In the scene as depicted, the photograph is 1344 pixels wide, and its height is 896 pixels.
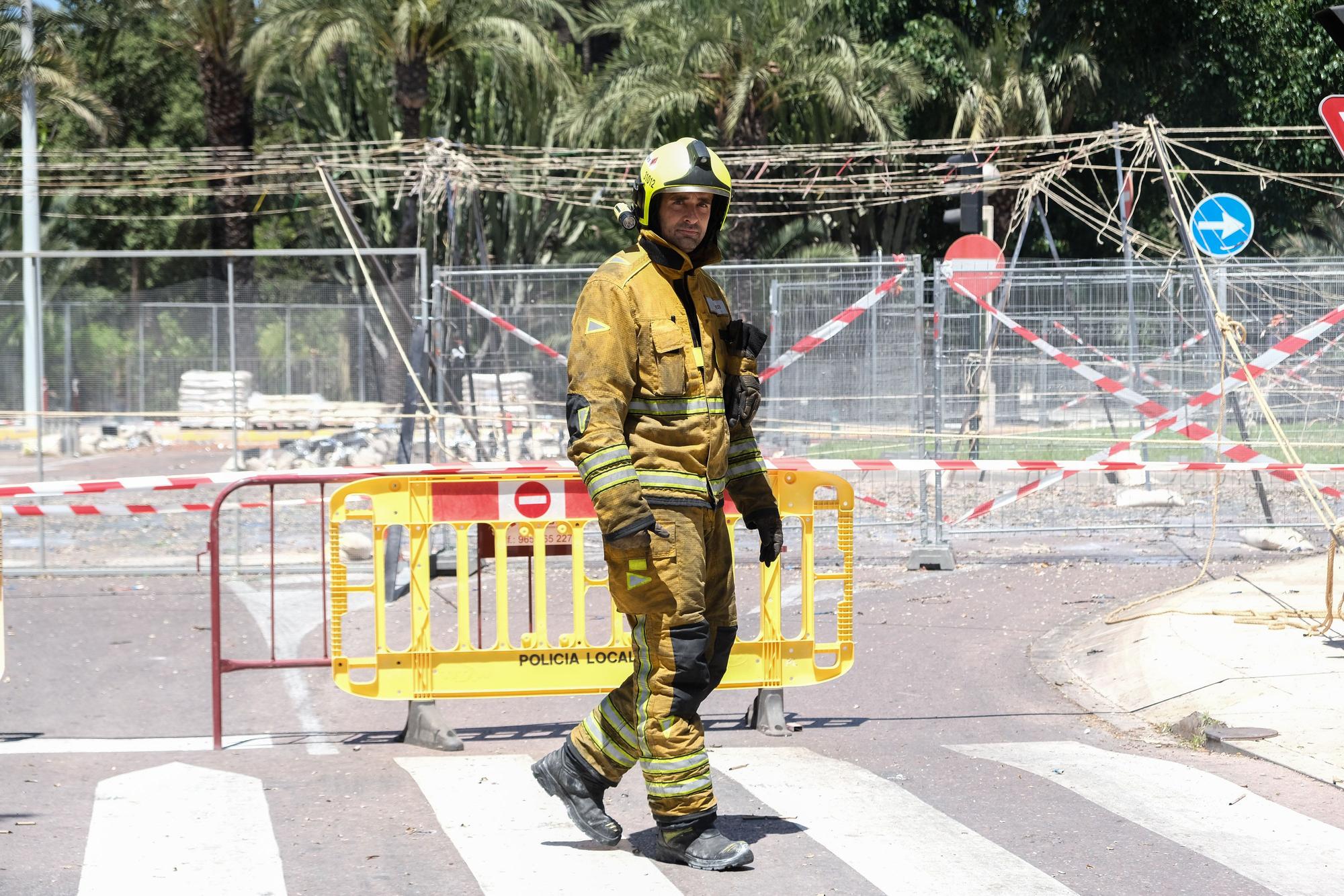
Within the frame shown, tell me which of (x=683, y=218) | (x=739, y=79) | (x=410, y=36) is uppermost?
(x=410, y=36)

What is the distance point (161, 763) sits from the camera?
6.38 m

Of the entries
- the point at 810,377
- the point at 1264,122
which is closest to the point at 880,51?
the point at 1264,122

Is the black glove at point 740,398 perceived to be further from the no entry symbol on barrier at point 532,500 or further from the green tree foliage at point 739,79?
the green tree foliage at point 739,79

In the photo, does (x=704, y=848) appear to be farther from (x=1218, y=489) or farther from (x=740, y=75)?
(x=740, y=75)

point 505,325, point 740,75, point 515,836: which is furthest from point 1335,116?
point 740,75

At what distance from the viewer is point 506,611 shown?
6.76m

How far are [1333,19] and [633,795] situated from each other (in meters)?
3.73

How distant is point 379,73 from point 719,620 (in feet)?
92.6

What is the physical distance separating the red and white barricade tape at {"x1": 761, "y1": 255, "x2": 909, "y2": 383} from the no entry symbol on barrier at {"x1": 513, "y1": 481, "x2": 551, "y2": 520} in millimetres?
5637

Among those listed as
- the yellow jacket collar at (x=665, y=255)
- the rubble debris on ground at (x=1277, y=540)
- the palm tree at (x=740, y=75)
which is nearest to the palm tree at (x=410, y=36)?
the palm tree at (x=740, y=75)

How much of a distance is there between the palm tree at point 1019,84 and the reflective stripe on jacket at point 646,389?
74.2ft

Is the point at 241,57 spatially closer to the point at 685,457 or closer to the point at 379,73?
the point at 379,73

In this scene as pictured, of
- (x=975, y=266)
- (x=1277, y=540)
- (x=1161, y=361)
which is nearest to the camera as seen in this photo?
(x=1277, y=540)

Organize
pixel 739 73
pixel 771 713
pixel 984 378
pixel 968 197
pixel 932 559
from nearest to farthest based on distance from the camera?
1. pixel 771 713
2. pixel 932 559
3. pixel 984 378
4. pixel 968 197
5. pixel 739 73
